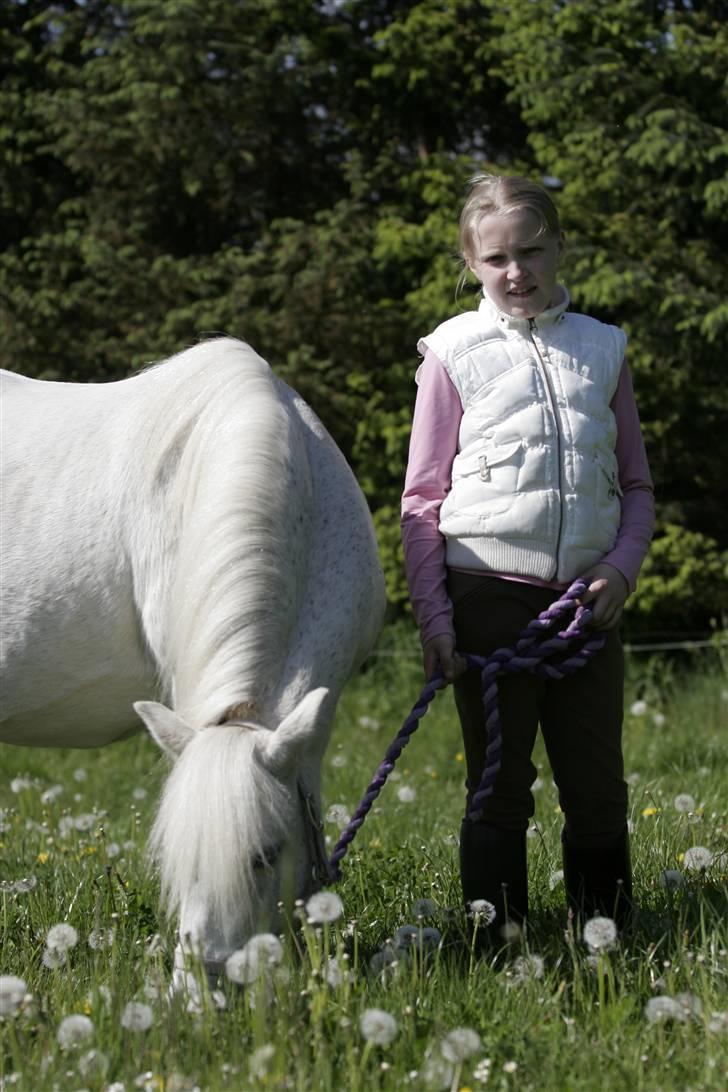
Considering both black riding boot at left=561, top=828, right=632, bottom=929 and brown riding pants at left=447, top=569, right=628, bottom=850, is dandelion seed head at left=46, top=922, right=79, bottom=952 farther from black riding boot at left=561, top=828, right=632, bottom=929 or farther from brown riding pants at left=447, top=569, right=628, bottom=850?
black riding boot at left=561, top=828, right=632, bottom=929

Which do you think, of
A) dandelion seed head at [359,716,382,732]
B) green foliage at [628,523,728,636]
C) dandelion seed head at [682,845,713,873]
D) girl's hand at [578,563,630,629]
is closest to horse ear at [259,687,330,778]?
girl's hand at [578,563,630,629]

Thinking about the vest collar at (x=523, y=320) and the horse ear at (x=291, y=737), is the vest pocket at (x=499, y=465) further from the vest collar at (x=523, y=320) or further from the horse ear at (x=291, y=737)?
the horse ear at (x=291, y=737)

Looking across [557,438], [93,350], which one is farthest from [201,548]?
[93,350]

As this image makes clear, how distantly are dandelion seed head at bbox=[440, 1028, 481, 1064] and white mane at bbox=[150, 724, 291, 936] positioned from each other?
1.76 ft

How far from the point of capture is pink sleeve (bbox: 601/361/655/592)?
10.7 ft

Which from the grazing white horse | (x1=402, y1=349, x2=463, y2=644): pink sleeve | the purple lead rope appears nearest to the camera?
the grazing white horse

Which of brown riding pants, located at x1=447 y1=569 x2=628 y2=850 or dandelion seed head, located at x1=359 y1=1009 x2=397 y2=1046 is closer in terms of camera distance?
dandelion seed head, located at x1=359 y1=1009 x2=397 y2=1046

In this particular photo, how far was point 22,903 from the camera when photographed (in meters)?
3.70

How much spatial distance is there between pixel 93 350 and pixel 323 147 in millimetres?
2485

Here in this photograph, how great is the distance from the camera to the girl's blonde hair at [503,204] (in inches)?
124

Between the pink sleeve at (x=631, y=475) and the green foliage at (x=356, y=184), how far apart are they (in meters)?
4.17

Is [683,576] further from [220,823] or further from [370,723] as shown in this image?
[220,823]

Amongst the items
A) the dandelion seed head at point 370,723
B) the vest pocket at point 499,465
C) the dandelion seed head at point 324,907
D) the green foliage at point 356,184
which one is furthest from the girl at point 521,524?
the green foliage at point 356,184

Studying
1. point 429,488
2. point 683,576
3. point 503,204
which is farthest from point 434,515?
point 683,576
